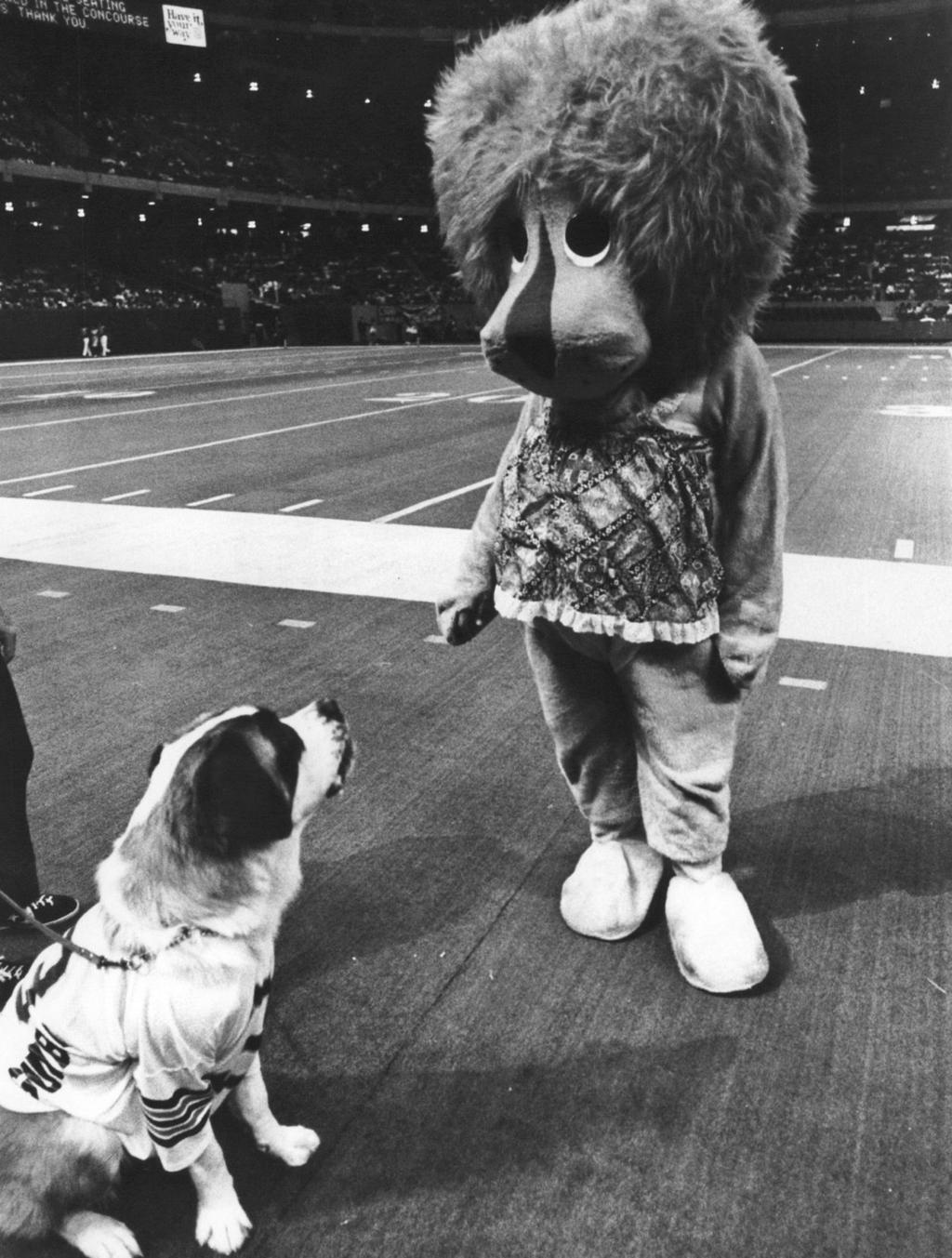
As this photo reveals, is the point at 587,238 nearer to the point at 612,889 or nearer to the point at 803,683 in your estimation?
the point at 612,889

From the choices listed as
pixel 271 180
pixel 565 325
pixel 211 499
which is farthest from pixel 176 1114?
pixel 271 180

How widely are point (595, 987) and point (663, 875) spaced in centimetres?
48

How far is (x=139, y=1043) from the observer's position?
1.52 m

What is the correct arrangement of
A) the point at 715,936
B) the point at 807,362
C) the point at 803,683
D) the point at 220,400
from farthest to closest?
the point at 807,362
the point at 220,400
the point at 803,683
the point at 715,936

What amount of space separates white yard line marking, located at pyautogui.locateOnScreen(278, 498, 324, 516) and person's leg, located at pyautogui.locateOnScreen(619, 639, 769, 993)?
522cm

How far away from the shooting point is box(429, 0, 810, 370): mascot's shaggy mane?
1859mm

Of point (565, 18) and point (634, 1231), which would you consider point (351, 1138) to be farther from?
point (565, 18)

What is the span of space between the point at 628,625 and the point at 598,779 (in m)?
0.55

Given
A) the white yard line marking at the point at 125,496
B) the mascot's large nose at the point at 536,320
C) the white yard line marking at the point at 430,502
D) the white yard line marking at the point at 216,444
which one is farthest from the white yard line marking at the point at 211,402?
the mascot's large nose at the point at 536,320

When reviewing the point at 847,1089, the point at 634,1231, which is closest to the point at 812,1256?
the point at 634,1231

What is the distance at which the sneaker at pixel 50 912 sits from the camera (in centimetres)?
253

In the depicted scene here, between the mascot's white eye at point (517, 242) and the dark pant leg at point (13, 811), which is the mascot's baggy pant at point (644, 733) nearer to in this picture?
the mascot's white eye at point (517, 242)

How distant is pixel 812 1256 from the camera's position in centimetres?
163

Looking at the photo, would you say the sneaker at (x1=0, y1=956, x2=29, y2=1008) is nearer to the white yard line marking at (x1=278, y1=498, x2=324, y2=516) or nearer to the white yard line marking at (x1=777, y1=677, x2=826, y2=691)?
the white yard line marking at (x1=777, y1=677, x2=826, y2=691)
